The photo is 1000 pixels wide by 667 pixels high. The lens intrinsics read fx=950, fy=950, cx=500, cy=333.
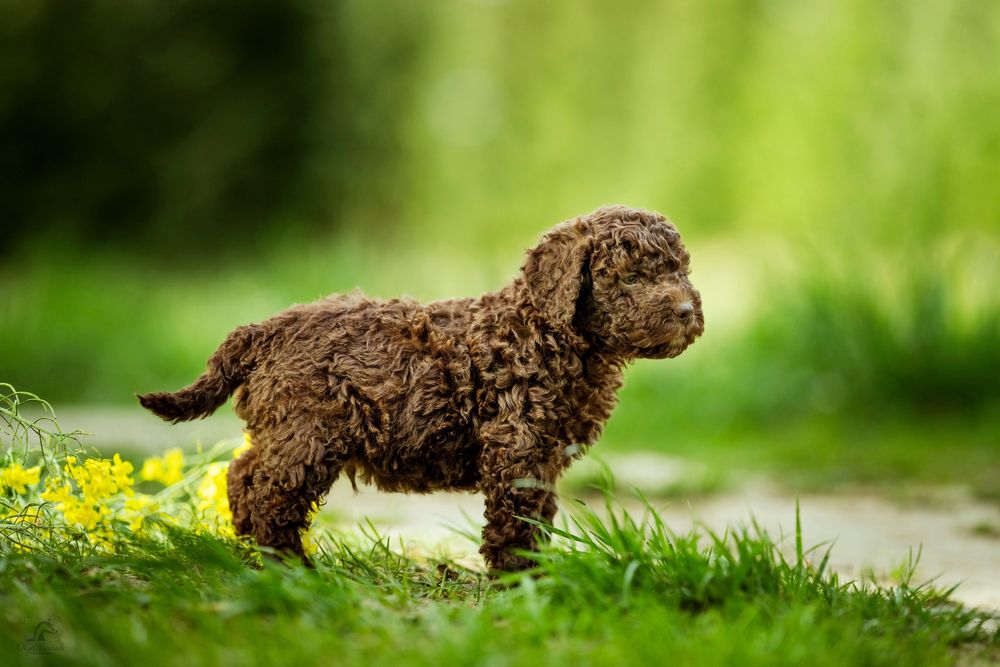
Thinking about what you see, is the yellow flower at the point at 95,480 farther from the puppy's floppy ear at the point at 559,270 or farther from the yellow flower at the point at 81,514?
Result: the puppy's floppy ear at the point at 559,270

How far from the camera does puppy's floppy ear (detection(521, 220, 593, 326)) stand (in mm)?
3348

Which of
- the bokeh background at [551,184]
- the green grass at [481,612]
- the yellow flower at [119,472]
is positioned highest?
the bokeh background at [551,184]

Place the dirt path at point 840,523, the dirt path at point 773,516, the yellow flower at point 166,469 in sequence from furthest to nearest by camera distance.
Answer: the dirt path at point 773,516 < the dirt path at point 840,523 < the yellow flower at point 166,469

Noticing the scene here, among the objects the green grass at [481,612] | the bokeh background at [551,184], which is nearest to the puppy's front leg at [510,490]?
the green grass at [481,612]

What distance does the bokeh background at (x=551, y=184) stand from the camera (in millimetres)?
8594

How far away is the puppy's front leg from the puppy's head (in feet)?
1.49

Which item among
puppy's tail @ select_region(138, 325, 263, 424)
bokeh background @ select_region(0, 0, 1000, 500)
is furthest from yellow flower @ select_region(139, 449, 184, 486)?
bokeh background @ select_region(0, 0, 1000, 500)

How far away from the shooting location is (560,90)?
21.0 m

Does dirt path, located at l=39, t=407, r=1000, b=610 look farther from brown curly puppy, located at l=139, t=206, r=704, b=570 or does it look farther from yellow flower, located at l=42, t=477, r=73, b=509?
yellow flower, located at l=42, t=477, r=73, b=509

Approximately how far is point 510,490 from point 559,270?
80 cm

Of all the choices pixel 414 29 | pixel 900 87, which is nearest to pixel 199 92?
pixel 414 29

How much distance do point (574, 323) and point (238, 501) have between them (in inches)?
55.7

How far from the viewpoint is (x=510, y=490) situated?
3.26 meters

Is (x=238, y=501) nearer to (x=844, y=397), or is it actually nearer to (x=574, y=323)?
(x=574, y=323)
